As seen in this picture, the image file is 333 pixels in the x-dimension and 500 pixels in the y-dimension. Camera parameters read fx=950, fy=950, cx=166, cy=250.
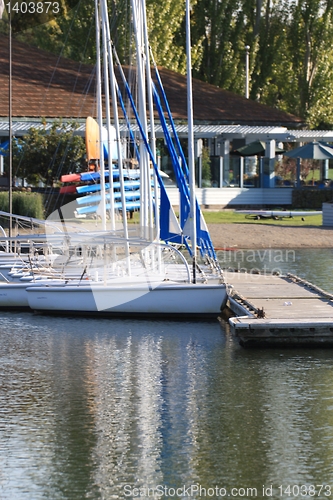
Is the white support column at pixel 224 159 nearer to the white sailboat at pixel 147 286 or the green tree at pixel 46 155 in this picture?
the green tree at pixel 46 155

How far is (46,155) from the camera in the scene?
38.1 m

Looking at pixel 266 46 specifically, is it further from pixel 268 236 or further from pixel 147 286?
pixel 147 286

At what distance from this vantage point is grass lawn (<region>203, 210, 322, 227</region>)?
3759 cm

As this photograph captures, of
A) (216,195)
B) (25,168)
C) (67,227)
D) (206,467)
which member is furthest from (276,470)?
(216,195)

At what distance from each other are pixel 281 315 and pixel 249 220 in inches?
825

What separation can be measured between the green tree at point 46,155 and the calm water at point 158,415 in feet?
63.3

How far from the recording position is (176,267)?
22.0 metres

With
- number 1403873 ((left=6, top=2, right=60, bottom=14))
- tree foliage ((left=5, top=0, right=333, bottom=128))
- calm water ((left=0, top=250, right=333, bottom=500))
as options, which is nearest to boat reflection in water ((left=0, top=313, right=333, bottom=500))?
calm water ((left=0, top=250, right=333, bottom=500))

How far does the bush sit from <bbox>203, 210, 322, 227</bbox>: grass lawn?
294 inches

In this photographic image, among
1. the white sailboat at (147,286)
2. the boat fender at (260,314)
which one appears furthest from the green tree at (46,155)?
the boat fender at (260,314)

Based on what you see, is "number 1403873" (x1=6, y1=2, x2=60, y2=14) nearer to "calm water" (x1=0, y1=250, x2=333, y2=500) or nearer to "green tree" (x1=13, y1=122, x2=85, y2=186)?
"green tree" (x1=13, y1=122, x2=85, y2=186)

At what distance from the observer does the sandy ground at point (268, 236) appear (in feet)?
106

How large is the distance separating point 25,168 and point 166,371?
2364 cm

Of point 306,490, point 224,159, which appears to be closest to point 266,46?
point 224,159
